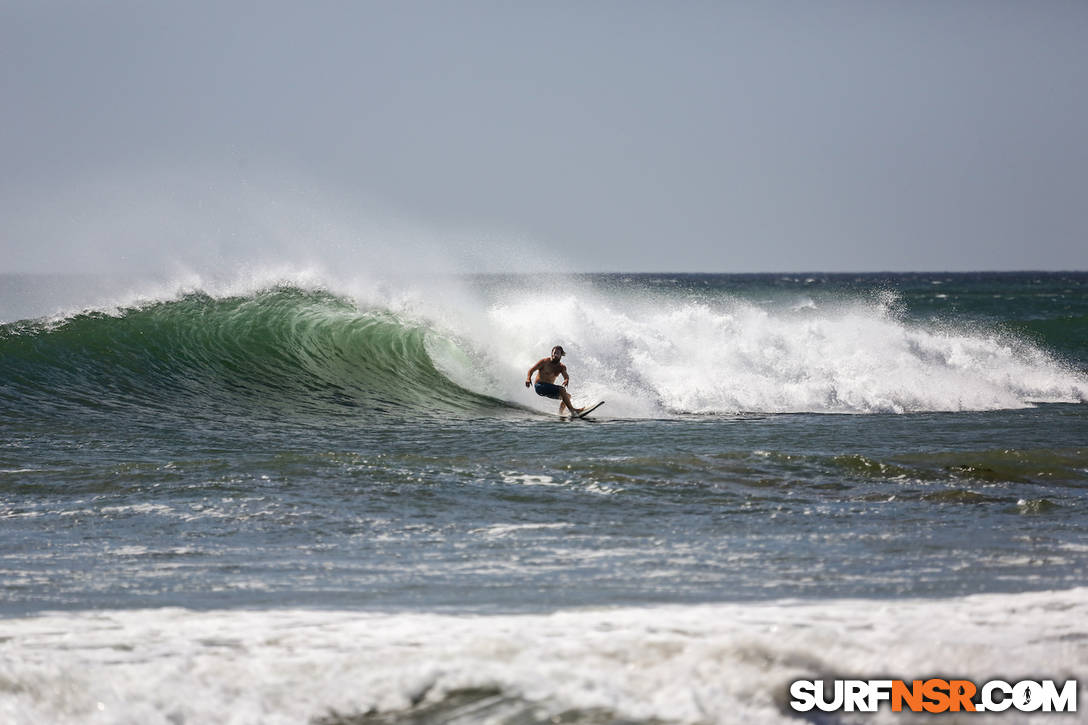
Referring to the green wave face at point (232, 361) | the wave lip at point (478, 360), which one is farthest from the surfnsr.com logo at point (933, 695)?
the green wave face at point (232, 361)

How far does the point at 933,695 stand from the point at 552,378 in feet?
35.4

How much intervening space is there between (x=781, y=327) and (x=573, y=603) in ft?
49.7

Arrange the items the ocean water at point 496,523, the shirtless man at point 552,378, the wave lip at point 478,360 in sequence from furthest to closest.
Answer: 1. the wave lip at point 478,360
2. the shirtless man at point 552,378
3. the ocean water at point 496,523

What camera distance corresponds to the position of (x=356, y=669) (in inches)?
171

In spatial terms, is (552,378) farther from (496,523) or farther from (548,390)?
(496,523)

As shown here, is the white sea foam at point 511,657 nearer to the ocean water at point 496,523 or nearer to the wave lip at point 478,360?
the ocean water at point 496,523

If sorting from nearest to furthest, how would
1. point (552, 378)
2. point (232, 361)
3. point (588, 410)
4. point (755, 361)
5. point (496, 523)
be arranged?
1. point (496, 523)
2. point (588, 410)
3. point (552, 378)
4. point (232, 361)
5. point (755, 361)

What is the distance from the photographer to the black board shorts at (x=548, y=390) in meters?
14.6

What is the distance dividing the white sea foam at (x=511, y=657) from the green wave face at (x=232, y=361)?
349 inches

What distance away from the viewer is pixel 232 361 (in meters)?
16.3

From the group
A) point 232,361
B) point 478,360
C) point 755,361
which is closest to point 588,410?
point 478,360

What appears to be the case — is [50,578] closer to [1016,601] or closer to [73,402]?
[1016,601]

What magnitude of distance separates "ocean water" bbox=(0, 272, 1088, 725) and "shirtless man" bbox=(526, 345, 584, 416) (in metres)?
0.38

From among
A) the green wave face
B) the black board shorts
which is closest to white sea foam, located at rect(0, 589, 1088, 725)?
the green wave face
